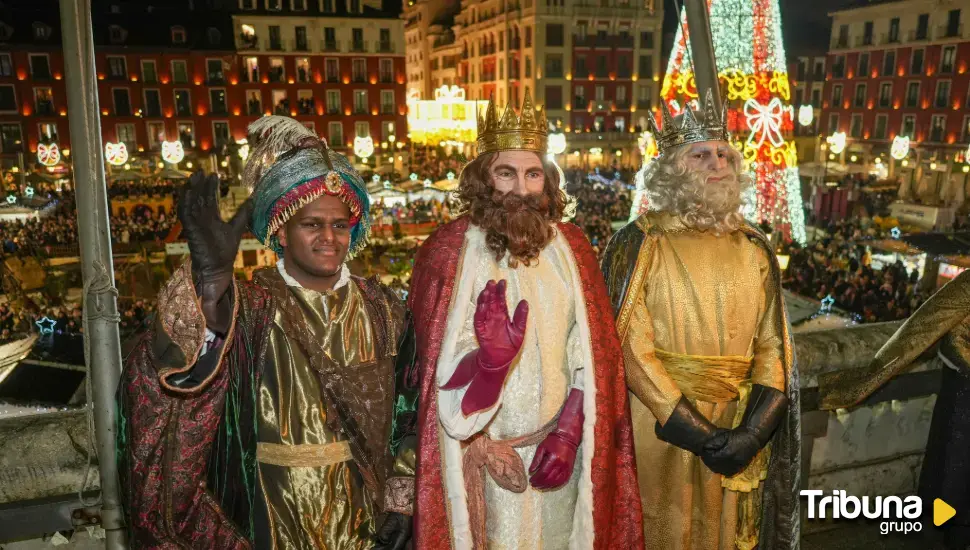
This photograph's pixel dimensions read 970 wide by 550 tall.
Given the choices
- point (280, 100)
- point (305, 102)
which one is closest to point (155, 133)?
point (280, 100)

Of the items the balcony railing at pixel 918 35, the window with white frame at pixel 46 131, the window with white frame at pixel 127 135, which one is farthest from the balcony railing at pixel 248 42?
the balcony railing at pixel 918 35

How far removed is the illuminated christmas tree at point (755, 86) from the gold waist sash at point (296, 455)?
853 cm

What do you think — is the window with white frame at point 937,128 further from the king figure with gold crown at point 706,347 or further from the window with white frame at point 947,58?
the king figure with gold crown at point 706,347

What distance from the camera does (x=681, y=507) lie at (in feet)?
10.2

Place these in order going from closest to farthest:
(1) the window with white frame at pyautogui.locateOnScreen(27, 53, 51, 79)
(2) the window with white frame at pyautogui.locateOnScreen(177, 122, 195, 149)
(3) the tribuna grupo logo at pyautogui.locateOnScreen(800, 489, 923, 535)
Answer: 1. (3) the tribuna grupo logo at pyautogui.locateOnScreen(800, 489, 923, 535)
2. (1) the window with white frame at pyautogui.locateOnScreen(27, 53, 51, 79)
3. (2) the window with white frame at pyautogui.locateOnScreen(177, 122, 195, 149)

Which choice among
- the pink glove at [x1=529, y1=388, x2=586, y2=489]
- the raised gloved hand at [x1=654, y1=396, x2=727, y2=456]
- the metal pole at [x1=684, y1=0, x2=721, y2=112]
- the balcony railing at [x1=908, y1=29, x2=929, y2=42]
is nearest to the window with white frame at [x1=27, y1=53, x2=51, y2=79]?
the metal pole at [x1=684, y1=0, x2=721, y2=112]

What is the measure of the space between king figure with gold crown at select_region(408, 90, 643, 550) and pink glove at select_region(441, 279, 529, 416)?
0.9 inches

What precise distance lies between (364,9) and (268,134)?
143 feet

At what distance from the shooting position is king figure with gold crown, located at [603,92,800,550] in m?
3.05

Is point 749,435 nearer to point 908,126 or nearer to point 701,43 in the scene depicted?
point 701,43

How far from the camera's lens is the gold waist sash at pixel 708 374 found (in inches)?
120

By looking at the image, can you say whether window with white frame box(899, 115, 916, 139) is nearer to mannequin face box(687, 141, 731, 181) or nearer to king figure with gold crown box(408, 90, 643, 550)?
mannequin face box(687, 141, 731, 181)

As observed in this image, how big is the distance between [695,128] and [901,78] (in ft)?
153

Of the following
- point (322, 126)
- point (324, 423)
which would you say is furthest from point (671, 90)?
point (322, 126)
